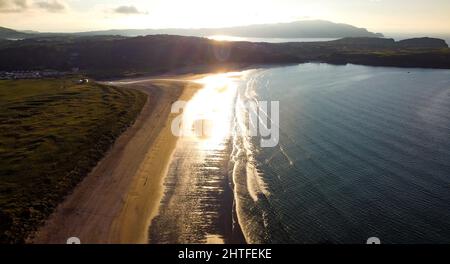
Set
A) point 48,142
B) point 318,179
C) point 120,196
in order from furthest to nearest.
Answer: point 48,142
point 318,179
point 120,196

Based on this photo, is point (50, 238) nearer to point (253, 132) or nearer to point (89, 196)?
point (89, 196)

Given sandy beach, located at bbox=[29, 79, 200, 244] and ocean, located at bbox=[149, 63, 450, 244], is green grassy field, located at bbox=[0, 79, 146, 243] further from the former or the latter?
ocean, located at bbox=[149, 63, 450, 244]

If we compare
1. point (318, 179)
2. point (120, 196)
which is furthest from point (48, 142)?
point (318, 179)

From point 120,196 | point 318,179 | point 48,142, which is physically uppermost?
point 48,142

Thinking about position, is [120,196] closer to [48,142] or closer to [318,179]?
[48,142]

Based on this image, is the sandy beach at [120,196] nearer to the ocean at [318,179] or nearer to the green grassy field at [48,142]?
the green grassy field at [48,142]

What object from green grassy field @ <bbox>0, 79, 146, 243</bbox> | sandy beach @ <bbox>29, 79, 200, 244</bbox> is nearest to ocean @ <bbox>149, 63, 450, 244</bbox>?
sandy beach @ <bbox>29, 79, 200, 244</bbox>
